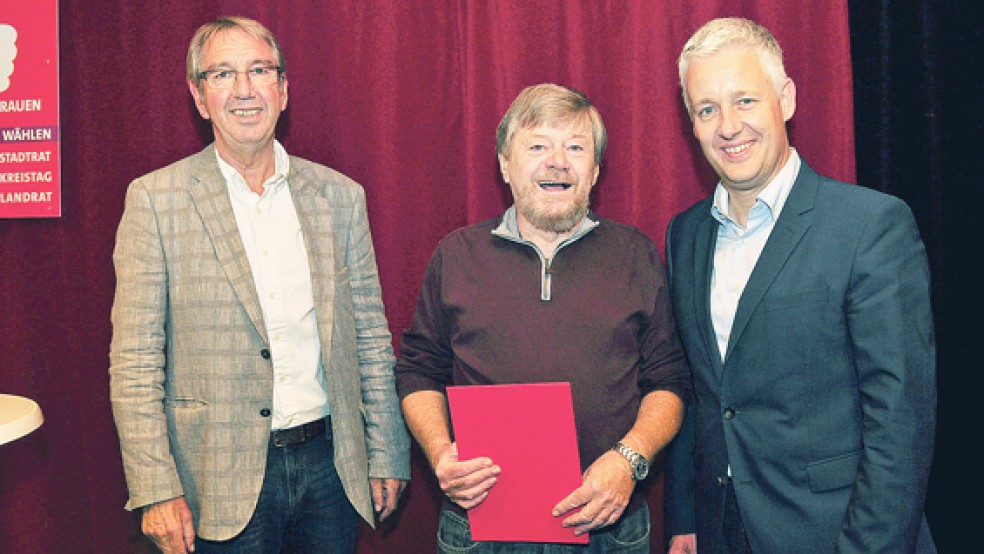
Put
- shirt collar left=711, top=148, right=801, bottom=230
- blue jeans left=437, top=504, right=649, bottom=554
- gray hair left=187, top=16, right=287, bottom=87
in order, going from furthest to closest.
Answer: gray hair left=187, top=16, right=287, bottom=87 < blue jeans left=437, top=504, right=649, bottom=554 < shirt collar left=711, top=148, right=801, bottom=230

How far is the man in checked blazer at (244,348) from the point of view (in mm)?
1876

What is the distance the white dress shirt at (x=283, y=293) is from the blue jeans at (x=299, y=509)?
89mm

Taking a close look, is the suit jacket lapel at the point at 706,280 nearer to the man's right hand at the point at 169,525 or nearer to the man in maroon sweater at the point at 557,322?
the man in maroon sweater at the point at 557,322

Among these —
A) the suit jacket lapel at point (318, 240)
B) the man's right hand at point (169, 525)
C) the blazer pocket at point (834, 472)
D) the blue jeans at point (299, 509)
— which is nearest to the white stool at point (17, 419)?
the man's right hand at point (169, 525)

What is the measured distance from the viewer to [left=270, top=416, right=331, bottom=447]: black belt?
1938 millimetres

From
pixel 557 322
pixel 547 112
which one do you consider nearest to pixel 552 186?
pixel 547 112

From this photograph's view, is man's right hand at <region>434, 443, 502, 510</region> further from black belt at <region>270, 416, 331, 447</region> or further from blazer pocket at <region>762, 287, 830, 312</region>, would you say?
blazer pocket at <region>762, 287, 830, 312</region>

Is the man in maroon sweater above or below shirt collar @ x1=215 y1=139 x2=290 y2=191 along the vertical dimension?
below

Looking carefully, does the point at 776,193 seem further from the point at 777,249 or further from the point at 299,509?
the point at 299,509

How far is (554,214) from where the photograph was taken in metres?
1.90

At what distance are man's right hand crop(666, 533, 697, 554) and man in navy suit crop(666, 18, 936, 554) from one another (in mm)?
82

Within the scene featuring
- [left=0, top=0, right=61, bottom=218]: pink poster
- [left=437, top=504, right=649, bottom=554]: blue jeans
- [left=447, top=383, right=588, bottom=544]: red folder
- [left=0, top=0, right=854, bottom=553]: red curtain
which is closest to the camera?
[left=447, top=383, right=588, bottom=544]: red folder

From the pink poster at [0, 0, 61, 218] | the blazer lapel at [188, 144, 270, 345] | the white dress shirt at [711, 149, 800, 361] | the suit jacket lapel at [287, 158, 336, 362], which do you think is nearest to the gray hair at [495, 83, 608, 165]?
the white dress shirt at [711, 149, 800, 361]

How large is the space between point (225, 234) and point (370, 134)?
94 centimetres
